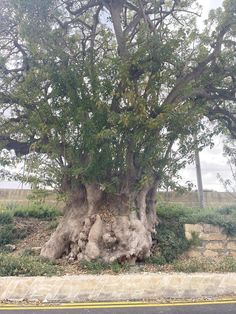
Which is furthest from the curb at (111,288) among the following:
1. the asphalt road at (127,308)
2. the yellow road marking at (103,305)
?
the asphalt road at (127,308)

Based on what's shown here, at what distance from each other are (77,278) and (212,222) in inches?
251

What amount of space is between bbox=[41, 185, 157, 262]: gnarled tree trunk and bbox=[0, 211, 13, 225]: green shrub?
340cm

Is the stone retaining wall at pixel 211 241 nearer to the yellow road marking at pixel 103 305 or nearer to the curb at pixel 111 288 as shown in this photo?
the curb at pixel 111 288

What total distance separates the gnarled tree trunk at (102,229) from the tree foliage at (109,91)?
0.52 metres

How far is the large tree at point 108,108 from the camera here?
1045 cm

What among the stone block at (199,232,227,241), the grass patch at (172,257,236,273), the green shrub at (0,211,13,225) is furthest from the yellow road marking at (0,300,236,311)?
the green shrub at (0,211,13,225)

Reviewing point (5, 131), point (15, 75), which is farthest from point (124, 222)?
point (15, 75)

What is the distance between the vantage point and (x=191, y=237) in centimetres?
1309

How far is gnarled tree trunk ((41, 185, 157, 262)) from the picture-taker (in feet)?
34.9

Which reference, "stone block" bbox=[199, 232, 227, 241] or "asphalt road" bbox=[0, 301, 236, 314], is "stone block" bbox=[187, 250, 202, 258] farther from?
"asphalt road" bbox=[0, 301, 236, 314]

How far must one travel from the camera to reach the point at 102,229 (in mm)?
10828

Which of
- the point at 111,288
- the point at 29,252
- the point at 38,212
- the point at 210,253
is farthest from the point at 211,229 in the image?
the point at 38,212

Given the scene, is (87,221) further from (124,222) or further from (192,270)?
(192,270)

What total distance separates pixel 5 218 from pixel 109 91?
6790 mm
